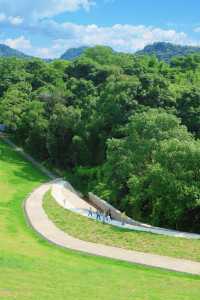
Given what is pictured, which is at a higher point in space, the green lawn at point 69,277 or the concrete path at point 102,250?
the green lawn at point 69,277

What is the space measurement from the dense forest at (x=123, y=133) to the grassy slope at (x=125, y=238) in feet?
13.2

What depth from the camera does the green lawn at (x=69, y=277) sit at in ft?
59.2

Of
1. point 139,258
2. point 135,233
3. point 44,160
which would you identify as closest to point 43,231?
point 135,233

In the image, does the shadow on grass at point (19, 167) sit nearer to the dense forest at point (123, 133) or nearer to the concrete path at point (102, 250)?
the dense forest at point (123, 133)

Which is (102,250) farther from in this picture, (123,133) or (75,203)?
(123,133)

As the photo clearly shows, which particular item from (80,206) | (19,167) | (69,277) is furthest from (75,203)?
(69,277)

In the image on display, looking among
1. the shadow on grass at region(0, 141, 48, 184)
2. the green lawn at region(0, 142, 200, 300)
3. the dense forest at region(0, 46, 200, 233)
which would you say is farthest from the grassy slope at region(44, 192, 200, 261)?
the shadow on grass at region(0, 141, 48, 184)

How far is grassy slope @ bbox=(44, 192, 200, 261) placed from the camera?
27.3 metres

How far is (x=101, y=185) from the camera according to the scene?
46.5 meters

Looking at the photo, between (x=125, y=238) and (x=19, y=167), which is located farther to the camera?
(x=19, y=167)

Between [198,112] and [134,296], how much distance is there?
36519 millimetres

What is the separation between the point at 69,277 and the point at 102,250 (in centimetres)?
743

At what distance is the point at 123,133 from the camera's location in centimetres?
5088

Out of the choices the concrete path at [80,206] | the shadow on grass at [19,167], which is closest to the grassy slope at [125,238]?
the concrete path at [80,206]
